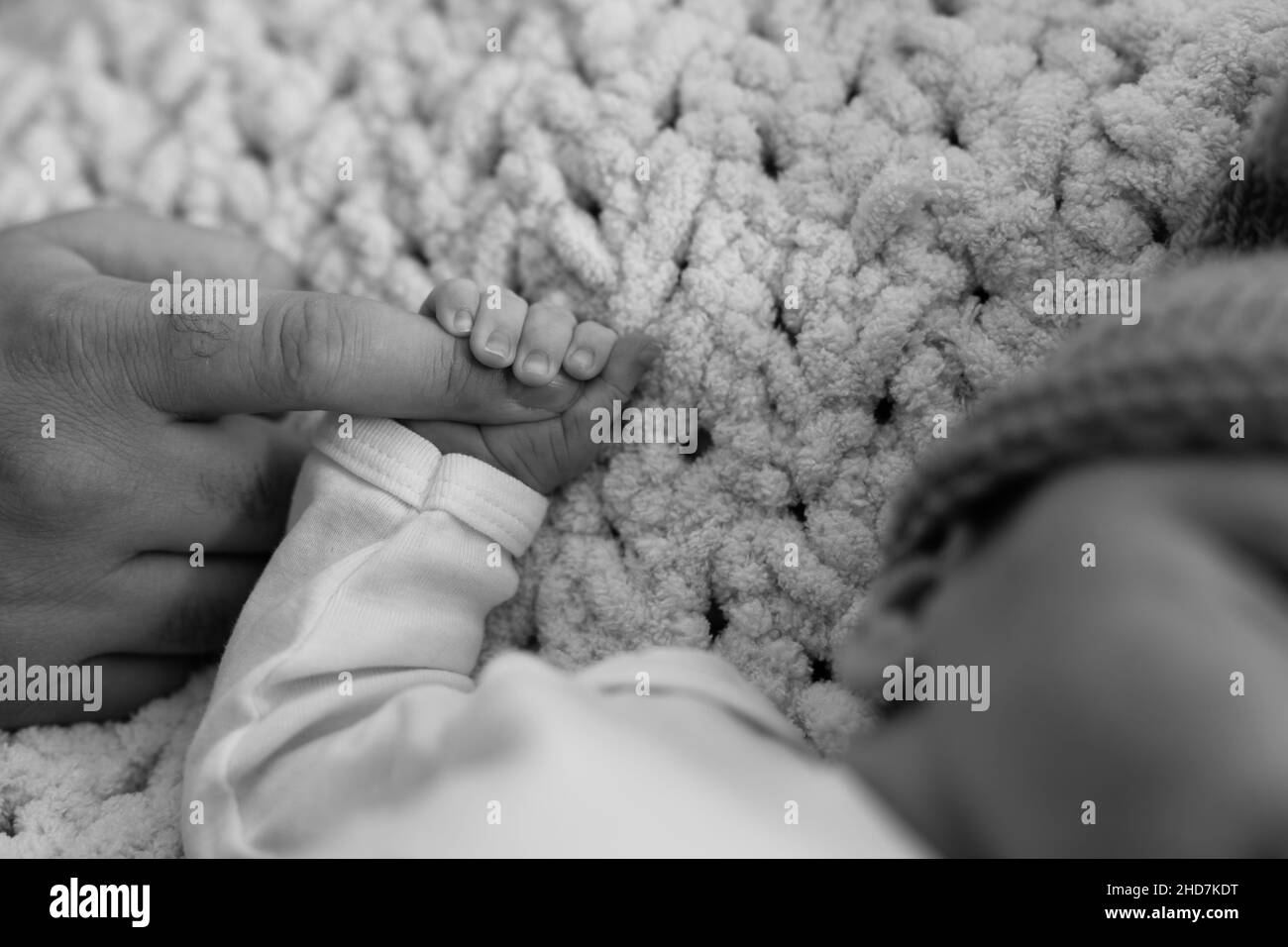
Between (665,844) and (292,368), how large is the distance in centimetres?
48

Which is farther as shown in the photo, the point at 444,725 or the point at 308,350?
the point at 308,350

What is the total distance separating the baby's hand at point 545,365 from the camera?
0.93 metres

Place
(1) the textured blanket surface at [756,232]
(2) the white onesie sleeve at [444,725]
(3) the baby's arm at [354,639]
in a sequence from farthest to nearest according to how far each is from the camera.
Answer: (1) the textured blanket surface at [756,232]
(3) the baby's arm at [354,639]
(2) the white onesie sleeve at [444,725]

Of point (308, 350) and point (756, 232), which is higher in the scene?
point (756, 232)

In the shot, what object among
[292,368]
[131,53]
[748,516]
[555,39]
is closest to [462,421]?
[292,368]

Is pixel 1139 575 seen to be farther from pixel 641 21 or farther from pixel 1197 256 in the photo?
pixel 641 21

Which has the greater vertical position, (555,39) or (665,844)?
(555,39)

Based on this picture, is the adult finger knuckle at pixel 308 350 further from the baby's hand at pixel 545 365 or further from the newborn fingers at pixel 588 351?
the newborn fingers at pixel 588 351

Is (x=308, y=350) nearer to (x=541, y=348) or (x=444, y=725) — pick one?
(x=541, y=348)

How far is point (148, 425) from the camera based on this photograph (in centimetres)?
96

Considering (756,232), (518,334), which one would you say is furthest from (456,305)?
(756,232)

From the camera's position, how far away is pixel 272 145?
116 cm

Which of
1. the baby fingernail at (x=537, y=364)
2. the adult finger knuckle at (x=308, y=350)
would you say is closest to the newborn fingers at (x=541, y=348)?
the baby fingernail at (x=537, y=364)

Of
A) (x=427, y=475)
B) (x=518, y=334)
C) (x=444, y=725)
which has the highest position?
(x=518, y=334)
